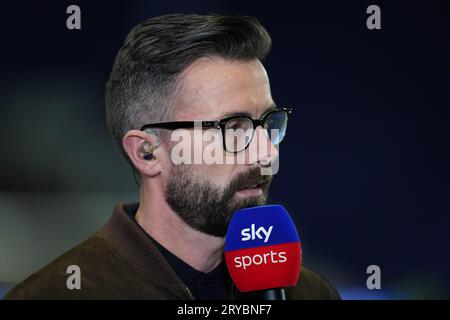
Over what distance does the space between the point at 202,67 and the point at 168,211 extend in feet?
1.30

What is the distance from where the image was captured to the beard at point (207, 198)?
5.02 feet

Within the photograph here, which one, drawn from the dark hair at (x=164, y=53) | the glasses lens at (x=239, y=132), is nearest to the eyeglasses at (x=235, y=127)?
the glasses lens at (x=239, y=132)

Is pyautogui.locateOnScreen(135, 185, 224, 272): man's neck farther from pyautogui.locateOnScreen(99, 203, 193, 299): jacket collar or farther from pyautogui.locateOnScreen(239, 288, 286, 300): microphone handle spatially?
pyautogui.locateOnScreen(239, 288, 286, 300): microphone handle

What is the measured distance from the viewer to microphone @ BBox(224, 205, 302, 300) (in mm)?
1241

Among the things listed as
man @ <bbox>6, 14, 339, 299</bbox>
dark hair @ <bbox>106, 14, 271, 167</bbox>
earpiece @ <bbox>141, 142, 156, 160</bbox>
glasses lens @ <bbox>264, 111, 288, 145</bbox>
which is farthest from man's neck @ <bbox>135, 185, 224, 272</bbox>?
glasses lens @ <bbox>264, 111, 288, 145</bbox>

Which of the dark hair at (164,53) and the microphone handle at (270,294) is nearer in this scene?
the microphone handle at (270,294)

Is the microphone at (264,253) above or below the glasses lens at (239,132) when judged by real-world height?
below

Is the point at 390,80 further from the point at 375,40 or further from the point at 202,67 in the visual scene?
the point at 202,67

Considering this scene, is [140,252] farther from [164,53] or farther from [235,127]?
[164,53]

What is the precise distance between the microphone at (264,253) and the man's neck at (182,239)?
0.29 metres

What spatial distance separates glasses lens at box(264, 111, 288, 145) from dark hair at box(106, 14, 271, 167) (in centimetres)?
17

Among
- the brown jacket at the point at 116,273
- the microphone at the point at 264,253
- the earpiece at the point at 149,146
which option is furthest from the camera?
the earpiece at the point at 149,146

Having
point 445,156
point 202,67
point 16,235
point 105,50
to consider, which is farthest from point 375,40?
point 16,235

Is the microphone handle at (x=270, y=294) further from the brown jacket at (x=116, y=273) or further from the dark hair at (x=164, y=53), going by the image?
the dark hair at (x=164, y=53)
